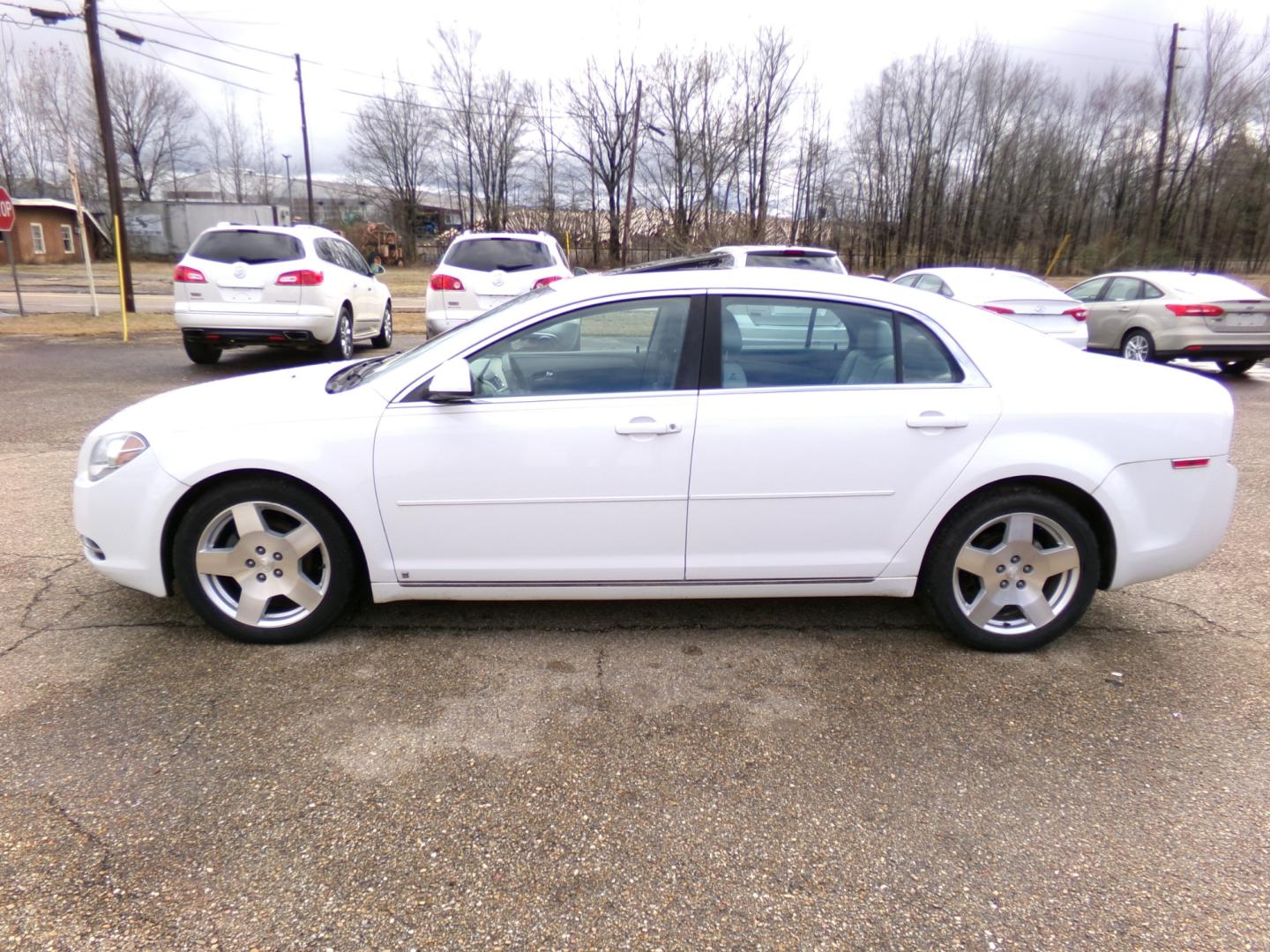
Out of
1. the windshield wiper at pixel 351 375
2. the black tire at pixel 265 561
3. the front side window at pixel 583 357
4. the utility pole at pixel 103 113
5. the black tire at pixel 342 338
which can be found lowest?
the black tire at pixel 265 561

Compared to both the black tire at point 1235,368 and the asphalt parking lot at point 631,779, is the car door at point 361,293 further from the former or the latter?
the black tire at point 1235,368

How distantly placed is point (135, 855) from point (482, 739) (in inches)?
40.8

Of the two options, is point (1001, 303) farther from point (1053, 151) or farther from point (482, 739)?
point (1053, 151)

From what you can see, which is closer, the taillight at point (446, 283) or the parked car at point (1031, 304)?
the parked car at point (1031, 304)

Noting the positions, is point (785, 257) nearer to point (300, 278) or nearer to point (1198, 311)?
point (1198, 311)

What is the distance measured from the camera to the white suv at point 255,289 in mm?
10281

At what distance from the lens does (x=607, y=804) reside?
2539mm

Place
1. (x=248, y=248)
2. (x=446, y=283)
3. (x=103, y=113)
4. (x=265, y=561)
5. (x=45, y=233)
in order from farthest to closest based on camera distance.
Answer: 1. (x=45, y=233)
2. (x=103, y=113)
3. (x=446, y=283)
4. (x=248, y=248)
5. (x=265, y=561)

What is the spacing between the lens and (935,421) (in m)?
3.34

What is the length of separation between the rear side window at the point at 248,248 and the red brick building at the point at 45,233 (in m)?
39.8

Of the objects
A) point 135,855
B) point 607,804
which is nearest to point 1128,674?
point 607,804

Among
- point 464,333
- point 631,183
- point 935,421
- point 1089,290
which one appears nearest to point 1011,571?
point 935,421

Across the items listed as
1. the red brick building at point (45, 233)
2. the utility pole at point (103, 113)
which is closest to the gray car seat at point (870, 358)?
the utility pole at point (103, 113)

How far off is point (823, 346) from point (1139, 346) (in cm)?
1095
